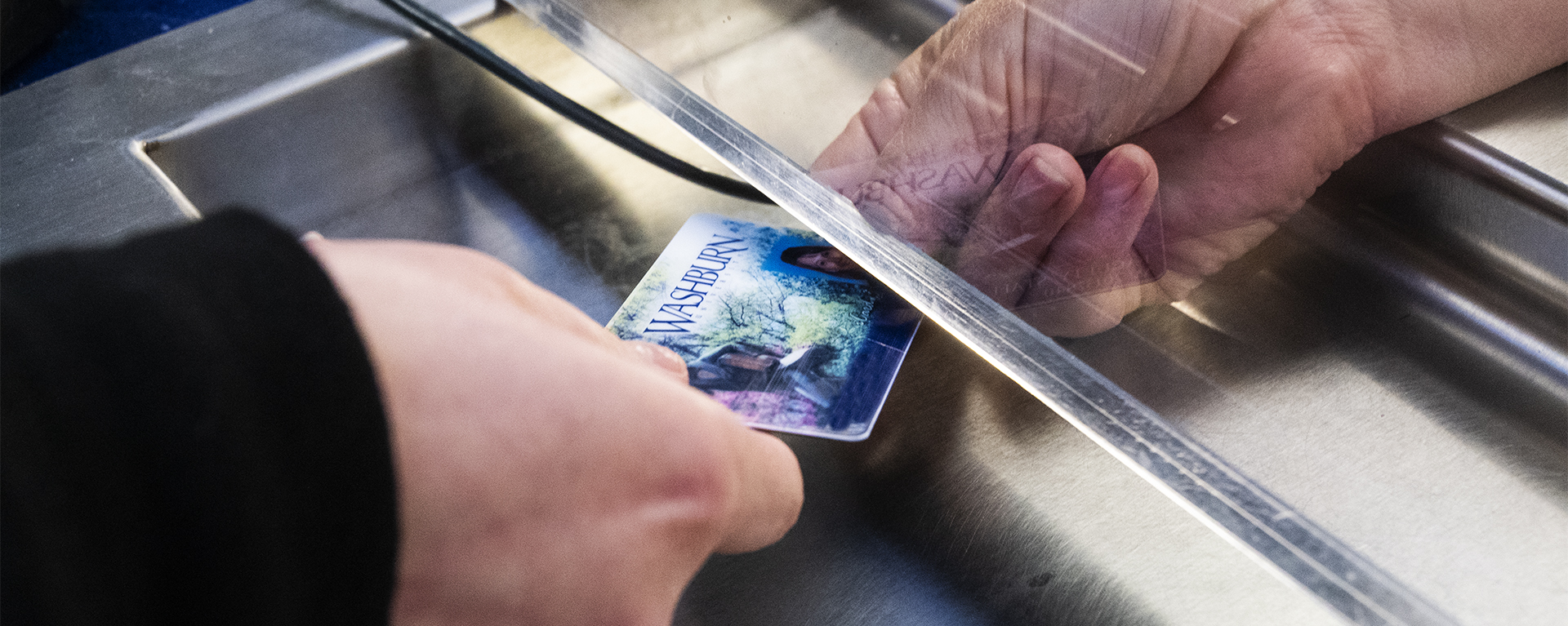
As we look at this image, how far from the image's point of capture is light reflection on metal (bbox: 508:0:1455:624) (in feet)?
0.90

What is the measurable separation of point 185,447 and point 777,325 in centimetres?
33

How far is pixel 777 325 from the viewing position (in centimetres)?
48

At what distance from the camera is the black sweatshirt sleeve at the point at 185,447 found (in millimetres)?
177

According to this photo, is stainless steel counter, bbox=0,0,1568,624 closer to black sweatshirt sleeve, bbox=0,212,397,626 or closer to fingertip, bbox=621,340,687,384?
fingertip, bbox=621,340,687,384

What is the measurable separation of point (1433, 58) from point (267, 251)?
613mm

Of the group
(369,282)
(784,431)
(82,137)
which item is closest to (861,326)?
(784,431)

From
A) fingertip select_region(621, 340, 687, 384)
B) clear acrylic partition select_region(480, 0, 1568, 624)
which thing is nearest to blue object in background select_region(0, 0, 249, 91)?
clear acrylic partition select_region(480, 0, 1568, 624)

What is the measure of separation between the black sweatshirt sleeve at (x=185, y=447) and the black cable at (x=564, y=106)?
1.27ft

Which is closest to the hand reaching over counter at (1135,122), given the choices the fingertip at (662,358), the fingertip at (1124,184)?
the fingertip at (1124,184)

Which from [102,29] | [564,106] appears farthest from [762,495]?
[102,29]

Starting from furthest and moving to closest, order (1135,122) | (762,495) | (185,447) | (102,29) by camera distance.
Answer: (102,29)
(1135,122)
(762,495)
(185,447)

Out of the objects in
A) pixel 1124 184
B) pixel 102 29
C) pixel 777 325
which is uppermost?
pixel 1124 184

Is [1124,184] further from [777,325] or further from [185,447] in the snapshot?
[185,447]

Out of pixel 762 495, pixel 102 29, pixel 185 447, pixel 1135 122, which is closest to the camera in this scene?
pixel 185 447
